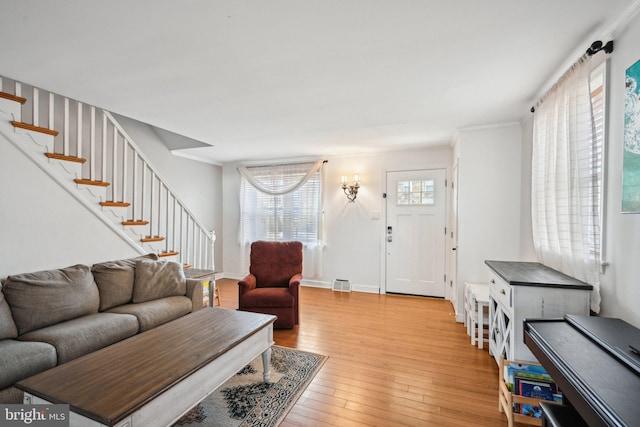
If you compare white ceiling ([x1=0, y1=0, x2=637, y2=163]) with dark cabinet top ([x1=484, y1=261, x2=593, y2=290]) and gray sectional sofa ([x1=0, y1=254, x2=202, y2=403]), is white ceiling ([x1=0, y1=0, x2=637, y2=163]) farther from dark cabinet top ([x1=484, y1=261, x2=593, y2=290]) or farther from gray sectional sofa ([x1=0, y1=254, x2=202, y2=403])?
gray sectional sofa ([x1=0, y1=254, x2=202, y2=403])

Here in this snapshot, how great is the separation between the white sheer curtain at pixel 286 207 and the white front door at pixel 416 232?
1.24 meters

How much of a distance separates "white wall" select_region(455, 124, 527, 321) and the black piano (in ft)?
6.13

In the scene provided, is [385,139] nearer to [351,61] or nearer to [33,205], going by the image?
[351,61]

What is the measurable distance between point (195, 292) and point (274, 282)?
3.25 ft

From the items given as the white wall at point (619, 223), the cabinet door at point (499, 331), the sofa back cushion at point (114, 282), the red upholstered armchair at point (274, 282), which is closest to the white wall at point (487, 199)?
the cabinet door at point (499, 331)

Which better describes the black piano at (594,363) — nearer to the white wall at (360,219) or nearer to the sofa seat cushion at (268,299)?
the sofa seat cushion at (268,299)

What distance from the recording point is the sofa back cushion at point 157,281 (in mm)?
2748

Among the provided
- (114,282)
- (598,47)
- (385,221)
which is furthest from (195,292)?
(598,47)

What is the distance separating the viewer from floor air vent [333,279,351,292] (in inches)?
189

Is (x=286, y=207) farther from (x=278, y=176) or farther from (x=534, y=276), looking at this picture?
(x=534, y=276)

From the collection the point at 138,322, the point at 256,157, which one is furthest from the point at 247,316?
the point at 256,157

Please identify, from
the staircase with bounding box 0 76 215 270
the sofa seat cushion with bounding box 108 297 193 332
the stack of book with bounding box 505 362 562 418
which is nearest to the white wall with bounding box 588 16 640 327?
the stack of book with bounding box 505 362 562 418

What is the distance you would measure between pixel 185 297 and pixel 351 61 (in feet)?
8.95

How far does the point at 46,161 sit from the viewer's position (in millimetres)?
2424
